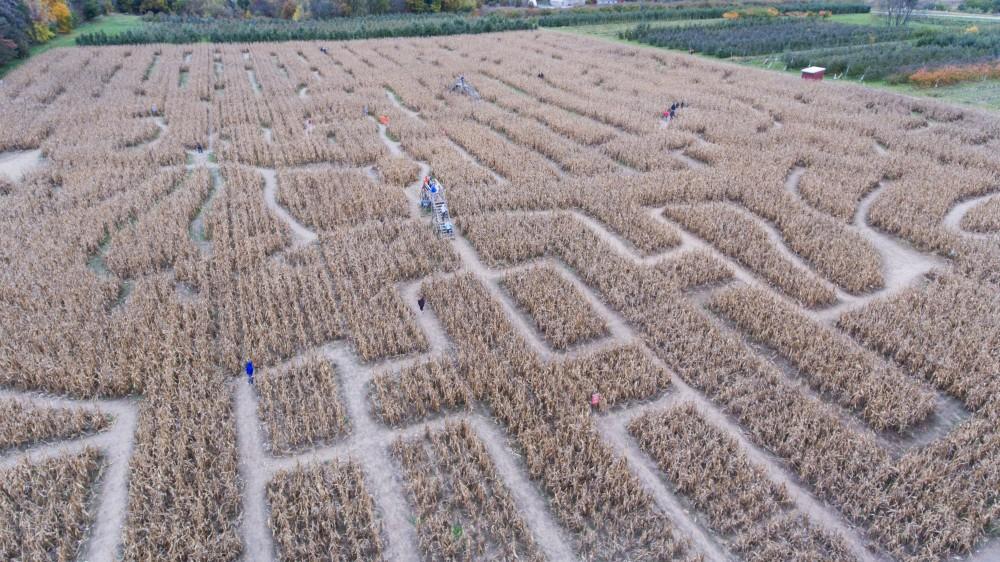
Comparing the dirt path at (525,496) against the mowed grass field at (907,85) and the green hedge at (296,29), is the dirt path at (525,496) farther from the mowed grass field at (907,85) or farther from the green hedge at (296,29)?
the green hedge at (296,29)

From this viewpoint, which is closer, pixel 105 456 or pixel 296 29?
pixel 105 456

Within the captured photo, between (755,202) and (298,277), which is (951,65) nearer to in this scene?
(755,202)

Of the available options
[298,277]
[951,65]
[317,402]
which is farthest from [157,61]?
[951,65]

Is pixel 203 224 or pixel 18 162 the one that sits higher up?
pixel 18 162

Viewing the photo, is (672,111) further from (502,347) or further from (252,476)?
(252,476)

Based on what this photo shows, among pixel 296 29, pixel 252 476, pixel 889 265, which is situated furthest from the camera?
pixel 296 29

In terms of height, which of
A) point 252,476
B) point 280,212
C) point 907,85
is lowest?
point 252,476

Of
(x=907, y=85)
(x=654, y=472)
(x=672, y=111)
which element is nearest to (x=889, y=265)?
(x=654, y=472)

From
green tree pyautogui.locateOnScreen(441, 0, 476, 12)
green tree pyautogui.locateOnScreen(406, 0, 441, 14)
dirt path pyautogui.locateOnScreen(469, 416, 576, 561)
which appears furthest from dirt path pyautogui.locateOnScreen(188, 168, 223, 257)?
green tree pyautogui.locateOnScreen(441, 0, 476, 12)

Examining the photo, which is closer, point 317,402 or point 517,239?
point 317,402
